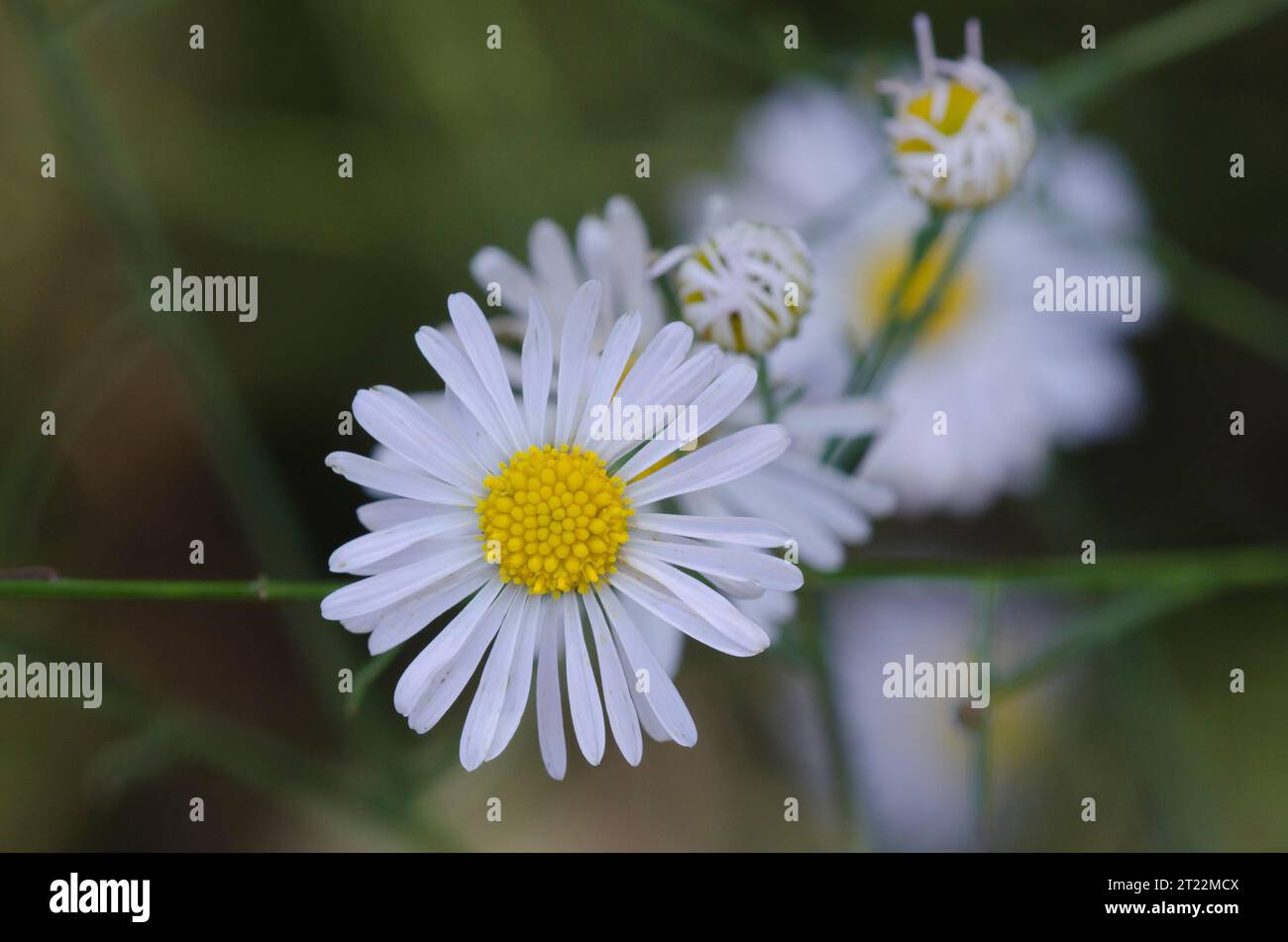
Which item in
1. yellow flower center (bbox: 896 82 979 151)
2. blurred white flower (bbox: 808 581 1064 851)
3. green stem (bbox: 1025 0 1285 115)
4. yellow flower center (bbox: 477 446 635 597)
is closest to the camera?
yellow flower center (bbox: 477 446 635 597)

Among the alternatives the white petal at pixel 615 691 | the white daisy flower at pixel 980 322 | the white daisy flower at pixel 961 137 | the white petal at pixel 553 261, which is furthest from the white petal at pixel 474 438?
the white daisy flower at pixel 980 322

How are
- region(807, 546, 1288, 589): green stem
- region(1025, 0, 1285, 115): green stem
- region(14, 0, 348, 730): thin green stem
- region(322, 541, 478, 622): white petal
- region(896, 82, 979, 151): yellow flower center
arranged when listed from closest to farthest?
region(322, 541, 478, 622): white petal → region(896, 82, 979, 151): yellow flower center → region(807, 546, 1288, 589): green stem → region(14, 0, 348, 730): thin green stem → region(1025, 0, 1285, 115): green stem

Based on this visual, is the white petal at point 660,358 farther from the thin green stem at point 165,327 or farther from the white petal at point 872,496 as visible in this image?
the thin green stem at point 165,327

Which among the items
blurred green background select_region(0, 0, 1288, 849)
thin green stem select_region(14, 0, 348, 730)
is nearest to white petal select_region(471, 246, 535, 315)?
thin green stem select_region(14, 0, 348, 730)

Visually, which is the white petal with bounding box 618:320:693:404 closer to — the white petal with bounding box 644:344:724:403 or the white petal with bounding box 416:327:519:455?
the white petal with bounding box 644:344:724:403

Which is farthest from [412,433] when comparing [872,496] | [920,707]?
[920,707]

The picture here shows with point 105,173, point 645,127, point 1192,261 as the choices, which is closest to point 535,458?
point 105,173

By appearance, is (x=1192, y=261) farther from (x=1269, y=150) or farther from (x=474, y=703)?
(x=474, y=703)
